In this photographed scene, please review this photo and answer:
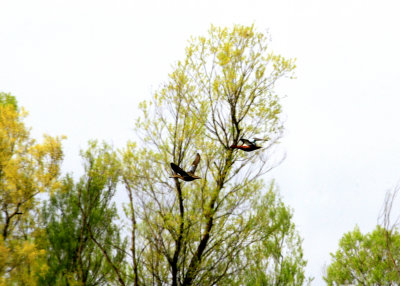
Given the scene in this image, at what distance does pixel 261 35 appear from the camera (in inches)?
423

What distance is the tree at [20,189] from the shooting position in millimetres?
9664

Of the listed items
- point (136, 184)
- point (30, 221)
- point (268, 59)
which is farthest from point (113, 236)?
point (268, 59)

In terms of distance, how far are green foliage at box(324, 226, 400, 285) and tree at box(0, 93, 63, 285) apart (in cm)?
1219

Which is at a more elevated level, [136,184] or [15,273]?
[136,184]

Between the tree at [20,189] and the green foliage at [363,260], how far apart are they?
480 inches

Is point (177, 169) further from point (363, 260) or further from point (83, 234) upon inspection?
point (363, 260)

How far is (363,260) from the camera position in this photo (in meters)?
18.3

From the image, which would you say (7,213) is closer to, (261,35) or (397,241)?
(261,35)

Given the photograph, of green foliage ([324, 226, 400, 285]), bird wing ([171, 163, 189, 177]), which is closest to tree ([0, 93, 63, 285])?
bird wing ([171, 163, 189, 177])

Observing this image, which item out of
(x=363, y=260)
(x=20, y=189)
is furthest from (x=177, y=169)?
(x=363, y=260)

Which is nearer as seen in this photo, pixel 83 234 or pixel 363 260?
→ pixel 83 234

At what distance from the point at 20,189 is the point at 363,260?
1425 cm

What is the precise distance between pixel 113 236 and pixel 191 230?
590cm

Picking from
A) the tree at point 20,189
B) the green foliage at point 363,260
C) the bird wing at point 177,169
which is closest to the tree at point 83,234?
the tree at point 20,189
